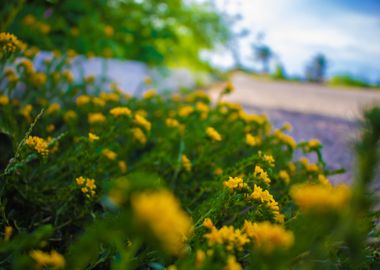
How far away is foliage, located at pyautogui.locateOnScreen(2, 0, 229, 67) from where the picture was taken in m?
3.16

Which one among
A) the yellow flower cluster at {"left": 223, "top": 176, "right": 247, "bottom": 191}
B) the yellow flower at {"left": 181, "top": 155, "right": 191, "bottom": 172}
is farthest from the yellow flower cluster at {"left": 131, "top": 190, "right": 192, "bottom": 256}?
the yellow flower at {"left": 181, "top": 155, "right": 191, "bottom": 172}

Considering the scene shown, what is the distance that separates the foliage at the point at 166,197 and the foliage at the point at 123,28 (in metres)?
0.67

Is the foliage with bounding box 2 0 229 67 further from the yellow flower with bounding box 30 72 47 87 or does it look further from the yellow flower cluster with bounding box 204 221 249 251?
the yellow flower cluster with bounding box 204 221 249 251

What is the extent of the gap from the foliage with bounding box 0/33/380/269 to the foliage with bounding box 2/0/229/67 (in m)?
0.67

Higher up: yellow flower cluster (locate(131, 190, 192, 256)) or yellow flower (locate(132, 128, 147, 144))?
yellow flower cluster (locate(131, 190, 192, 256))

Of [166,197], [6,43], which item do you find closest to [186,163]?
[6,43]

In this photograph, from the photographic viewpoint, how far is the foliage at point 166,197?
1.79 ft

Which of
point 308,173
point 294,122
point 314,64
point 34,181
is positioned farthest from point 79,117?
point 314,64

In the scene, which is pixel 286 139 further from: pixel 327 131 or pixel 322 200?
pixel 327 131

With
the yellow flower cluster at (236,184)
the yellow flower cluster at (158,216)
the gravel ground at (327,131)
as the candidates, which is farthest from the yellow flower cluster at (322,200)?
the gravel ground at (327,131)

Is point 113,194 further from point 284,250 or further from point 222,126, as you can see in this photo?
point 222,126

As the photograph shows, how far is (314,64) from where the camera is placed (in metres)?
23.3

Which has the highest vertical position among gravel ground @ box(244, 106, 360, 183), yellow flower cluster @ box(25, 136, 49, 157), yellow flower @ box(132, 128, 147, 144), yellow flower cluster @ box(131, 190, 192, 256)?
yellow flower cluster @ box(131, 190, 192, 256)

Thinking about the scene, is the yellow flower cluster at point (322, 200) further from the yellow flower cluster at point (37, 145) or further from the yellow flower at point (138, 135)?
the yellow flower at point (138, 135)
